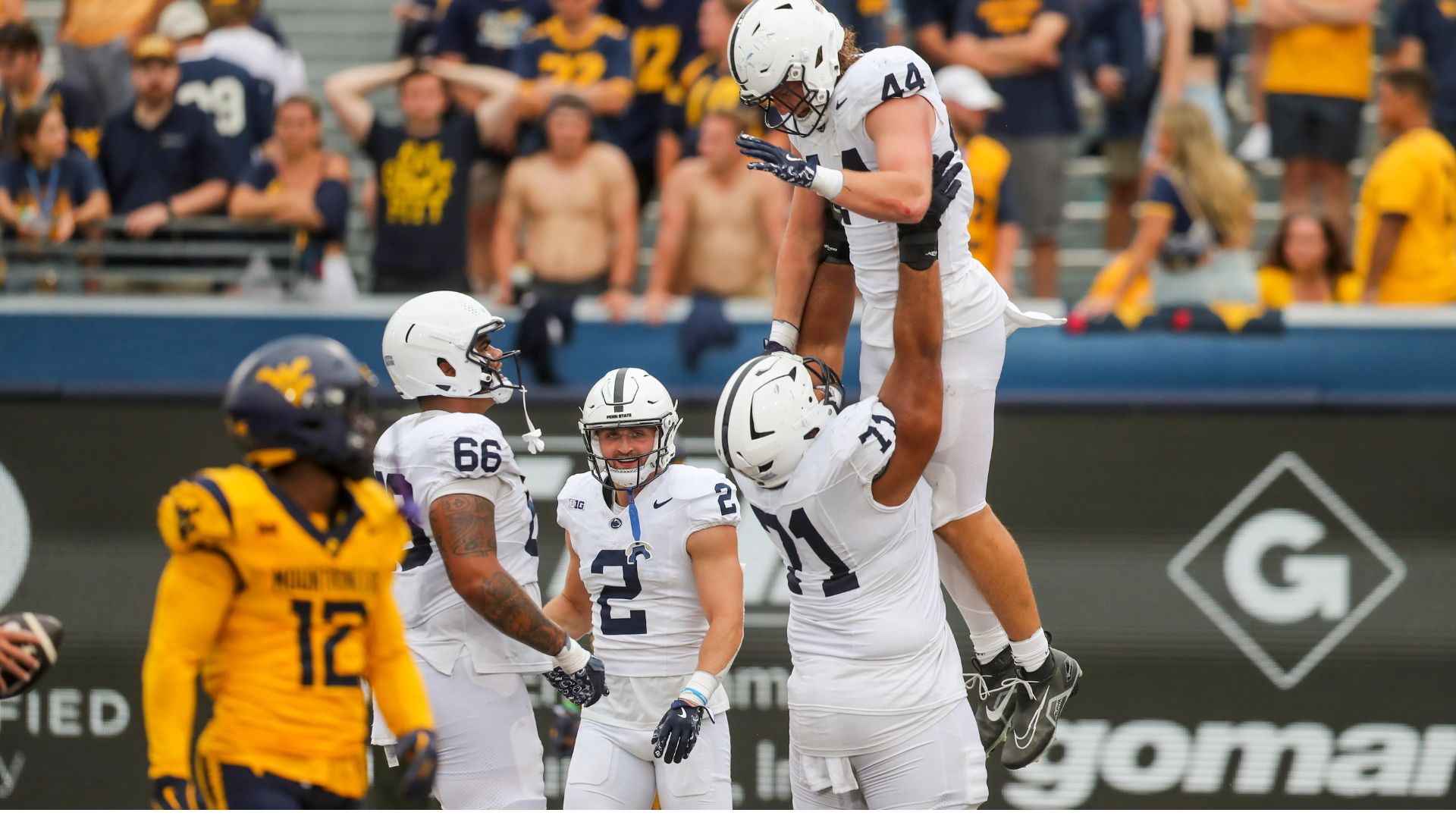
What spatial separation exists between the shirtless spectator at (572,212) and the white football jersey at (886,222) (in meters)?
3.80

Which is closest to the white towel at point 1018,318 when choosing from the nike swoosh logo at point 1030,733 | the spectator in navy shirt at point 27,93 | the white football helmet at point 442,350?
the nike swoosh logo at point 1030,733

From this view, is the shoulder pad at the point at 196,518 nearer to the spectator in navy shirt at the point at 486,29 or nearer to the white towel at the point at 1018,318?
the white towel at the point at 1018,318

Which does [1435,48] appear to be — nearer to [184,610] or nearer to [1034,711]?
[1034,711]

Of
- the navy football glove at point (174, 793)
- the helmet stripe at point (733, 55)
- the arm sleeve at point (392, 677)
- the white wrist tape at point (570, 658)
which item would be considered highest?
the helmet stripe at point (733, 55)

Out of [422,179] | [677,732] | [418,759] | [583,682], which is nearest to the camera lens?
[418,759]

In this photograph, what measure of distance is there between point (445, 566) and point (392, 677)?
1.13 m

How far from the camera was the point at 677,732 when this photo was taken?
212 inches

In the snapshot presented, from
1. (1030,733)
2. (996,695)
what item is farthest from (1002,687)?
(1030,733)

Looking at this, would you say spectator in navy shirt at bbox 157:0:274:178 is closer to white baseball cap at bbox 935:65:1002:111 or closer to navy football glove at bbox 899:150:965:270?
white baseball cap at bbox 935:65:1002:111

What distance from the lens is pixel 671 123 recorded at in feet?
32.1

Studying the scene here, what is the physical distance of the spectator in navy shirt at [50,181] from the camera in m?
9.45

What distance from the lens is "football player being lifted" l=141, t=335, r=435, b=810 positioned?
14.0 feet

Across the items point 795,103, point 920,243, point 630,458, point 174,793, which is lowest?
point 174,793

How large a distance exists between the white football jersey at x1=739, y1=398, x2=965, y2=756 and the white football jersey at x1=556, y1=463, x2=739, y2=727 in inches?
16.7
